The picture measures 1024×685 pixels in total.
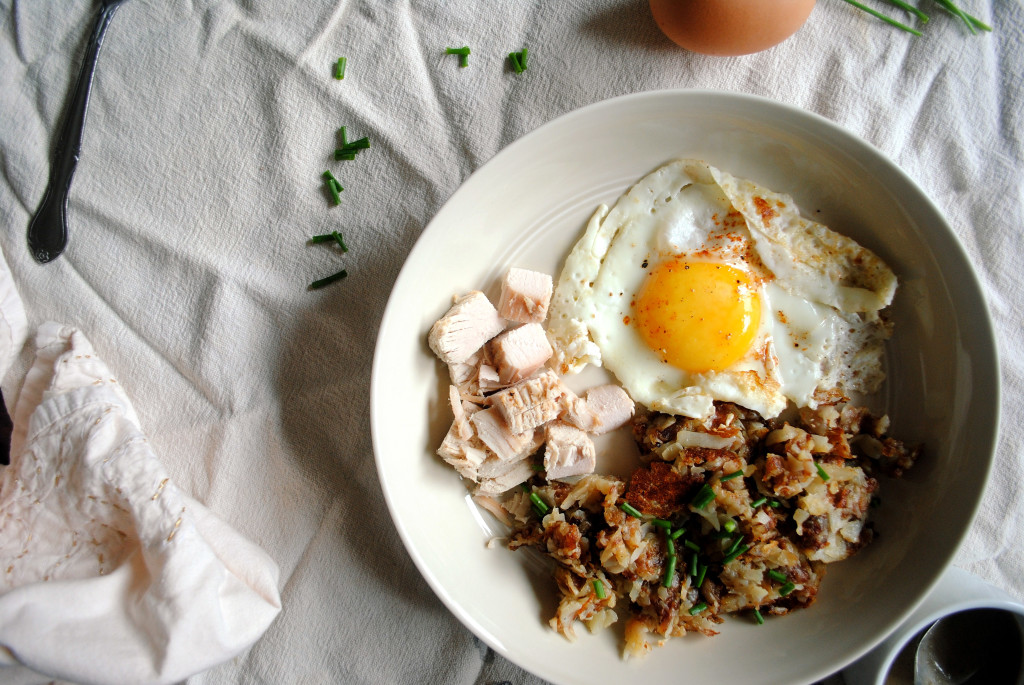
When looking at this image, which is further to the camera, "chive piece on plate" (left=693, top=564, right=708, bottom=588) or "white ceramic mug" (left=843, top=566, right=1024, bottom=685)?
"chive piece on plate" (left=693, top=564, right=708, bottom=588)

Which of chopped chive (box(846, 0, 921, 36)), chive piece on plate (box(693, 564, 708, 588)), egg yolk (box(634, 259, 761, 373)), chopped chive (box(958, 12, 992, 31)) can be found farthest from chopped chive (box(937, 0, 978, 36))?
chive piece on plate (box(693, 564, 708, 588))

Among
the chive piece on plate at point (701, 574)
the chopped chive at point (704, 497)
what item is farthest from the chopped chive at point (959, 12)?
the chive piece on plate at point (701, 574)

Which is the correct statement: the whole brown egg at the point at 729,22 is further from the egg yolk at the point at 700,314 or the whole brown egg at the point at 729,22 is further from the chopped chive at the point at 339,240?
the chopped chive at the point at 339,240

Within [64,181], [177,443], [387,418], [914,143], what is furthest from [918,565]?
[64,181]

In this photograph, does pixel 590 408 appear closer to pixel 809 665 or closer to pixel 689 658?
pixel 689 658

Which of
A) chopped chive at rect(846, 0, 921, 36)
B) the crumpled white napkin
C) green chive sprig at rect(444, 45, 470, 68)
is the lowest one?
the crumpled white napkin

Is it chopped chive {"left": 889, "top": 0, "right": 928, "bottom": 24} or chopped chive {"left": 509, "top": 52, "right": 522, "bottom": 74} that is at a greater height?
chopped chive {"left": 889, "top": 0, "right": 928, "bottom": 24}

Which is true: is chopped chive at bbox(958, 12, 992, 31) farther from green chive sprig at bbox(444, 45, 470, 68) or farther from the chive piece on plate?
the chive piece on plate
